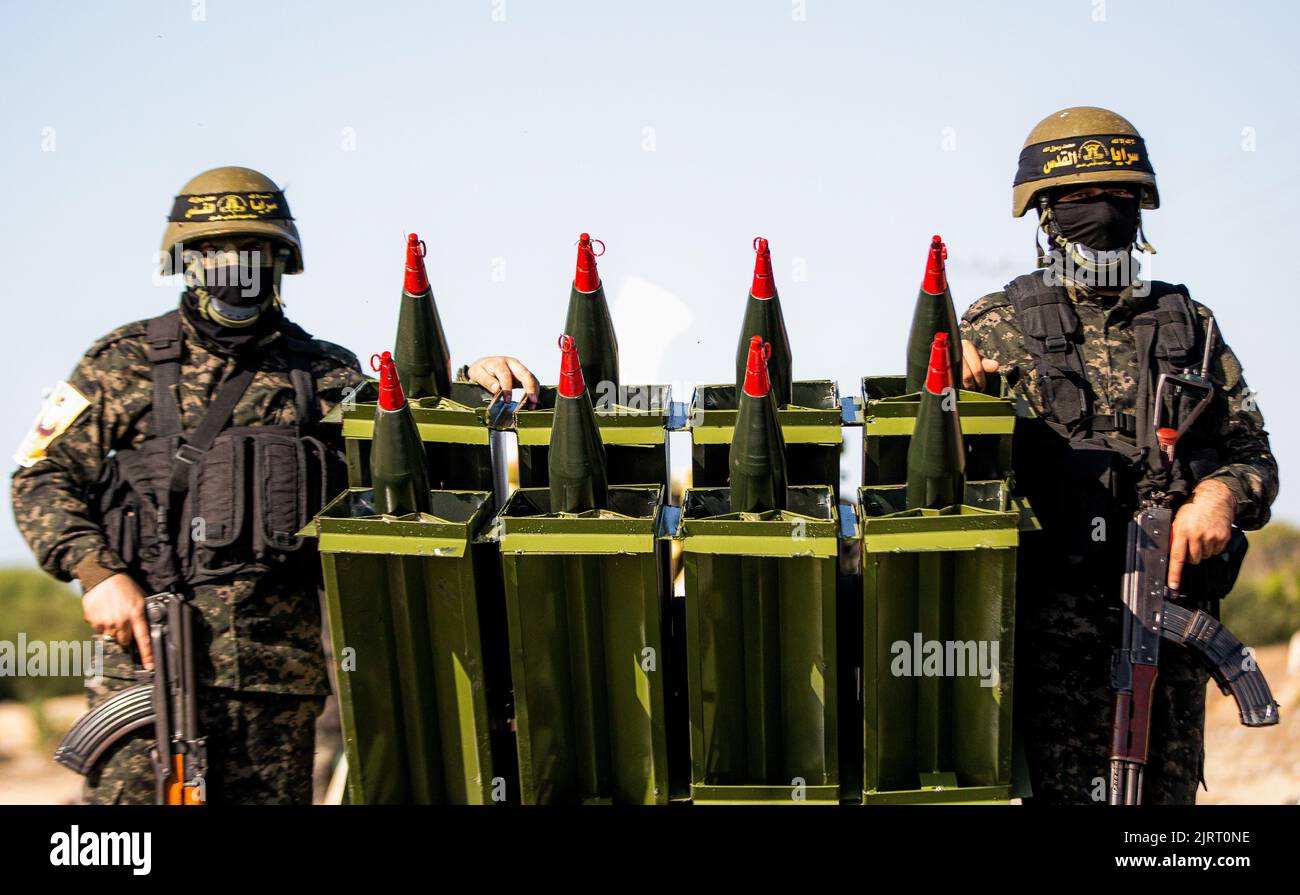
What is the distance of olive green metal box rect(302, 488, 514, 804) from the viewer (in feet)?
14.1

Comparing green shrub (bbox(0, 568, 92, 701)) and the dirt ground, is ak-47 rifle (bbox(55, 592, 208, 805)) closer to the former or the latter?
the dirt ground

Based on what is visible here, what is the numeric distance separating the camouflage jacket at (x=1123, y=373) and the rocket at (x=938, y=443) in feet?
4.31

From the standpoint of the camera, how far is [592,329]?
475 cm

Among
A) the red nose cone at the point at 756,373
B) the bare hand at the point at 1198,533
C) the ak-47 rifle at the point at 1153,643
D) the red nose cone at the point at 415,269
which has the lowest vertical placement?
the ak-47 rifle at the point at 1153,643

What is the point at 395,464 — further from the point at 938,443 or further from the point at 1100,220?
the point at 1100,220

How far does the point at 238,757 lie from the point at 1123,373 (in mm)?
3941

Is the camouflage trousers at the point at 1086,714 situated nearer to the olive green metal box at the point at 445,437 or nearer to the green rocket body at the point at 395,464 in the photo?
the olive green metal box at the point at 445,437

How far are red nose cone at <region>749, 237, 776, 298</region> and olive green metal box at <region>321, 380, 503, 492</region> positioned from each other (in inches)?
40.4

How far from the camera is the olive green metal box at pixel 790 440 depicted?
4664 mm

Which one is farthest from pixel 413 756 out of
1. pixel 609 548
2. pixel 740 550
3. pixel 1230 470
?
pixel 1230 470

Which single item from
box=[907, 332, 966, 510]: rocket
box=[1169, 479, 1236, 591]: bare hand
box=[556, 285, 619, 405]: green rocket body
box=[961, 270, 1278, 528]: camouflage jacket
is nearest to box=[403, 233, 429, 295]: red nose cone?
box=[556, 285, 619, 405]: green rocket body

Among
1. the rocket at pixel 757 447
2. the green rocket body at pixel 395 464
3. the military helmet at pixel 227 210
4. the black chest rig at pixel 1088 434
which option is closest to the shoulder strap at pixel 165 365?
the military helmet at pixel 227 210

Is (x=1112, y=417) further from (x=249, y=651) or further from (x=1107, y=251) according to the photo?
(x=249, y=651)

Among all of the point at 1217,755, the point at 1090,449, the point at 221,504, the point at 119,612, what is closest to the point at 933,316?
the point at 1090,449
